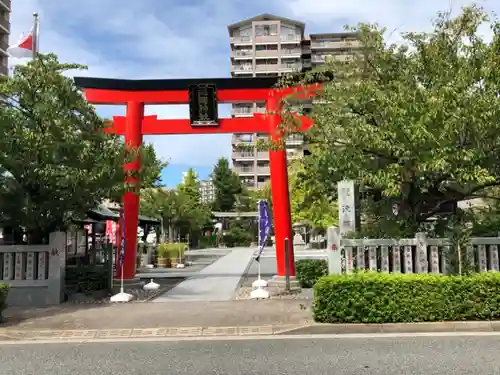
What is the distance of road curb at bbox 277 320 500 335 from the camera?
8547 mm

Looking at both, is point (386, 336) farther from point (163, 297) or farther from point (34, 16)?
point (34, 16)

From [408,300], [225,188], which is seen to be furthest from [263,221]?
[225,188]

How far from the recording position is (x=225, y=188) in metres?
63.3

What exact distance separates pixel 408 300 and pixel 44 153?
846cm

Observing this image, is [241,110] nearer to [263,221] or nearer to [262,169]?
[262,169]

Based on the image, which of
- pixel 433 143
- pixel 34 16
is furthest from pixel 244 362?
pixel 34 16

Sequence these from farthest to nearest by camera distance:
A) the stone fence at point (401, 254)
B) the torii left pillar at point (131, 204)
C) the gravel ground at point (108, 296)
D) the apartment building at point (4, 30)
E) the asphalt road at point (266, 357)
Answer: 1. the apartment building at point (4, 30)
2. the torii left pillar at point (131, 204)
3. the gravel ground at point (108, 296)
4. the stone fence at point (401, 254)
5. the asphalt road at point (266, 357)

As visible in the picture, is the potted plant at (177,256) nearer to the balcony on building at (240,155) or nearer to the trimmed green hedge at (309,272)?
the trimmed green hedge at (309,272)

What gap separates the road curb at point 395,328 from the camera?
8547 millimetres

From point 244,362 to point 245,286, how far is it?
874cm

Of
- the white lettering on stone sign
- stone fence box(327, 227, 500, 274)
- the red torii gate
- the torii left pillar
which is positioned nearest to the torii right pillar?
the red torii gate

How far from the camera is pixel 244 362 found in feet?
21.7

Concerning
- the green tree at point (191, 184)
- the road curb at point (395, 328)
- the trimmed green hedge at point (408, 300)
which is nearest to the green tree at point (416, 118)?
the trimmed green hedge at point (408, 300)

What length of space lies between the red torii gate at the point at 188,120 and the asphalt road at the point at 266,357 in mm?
6934
